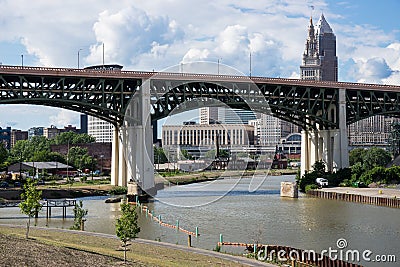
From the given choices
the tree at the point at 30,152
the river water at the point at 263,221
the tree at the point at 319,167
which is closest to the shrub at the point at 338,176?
the tree at the point at 319,167

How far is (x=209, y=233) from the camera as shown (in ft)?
156

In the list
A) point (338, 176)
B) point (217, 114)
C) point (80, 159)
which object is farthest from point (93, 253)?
point (80, 159)

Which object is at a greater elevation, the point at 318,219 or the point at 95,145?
the point at 95,145

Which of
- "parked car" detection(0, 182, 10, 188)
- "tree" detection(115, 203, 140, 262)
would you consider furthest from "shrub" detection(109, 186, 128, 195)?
"tree" detection(115, 203, 140, 262)

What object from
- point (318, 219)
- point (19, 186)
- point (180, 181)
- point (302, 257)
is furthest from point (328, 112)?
→ point (302, 257)

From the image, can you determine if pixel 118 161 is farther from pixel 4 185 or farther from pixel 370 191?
pixel 370 191

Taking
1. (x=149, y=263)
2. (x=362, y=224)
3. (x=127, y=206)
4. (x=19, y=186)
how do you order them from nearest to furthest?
(x=149, y=263)
(x=127, y=206)
(x=362, y=224)
(x=19, y=186)

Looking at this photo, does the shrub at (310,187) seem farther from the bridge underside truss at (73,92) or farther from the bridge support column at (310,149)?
the bridge underside truss at (73,92)

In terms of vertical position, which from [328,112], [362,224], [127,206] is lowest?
[362,224]

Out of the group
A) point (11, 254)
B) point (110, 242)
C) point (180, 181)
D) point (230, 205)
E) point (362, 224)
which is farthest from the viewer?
point (180, 181)

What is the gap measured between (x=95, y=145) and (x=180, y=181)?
174 ft

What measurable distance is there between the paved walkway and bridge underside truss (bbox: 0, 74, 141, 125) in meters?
32.8

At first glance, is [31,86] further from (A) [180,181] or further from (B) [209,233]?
(A) [180,181]

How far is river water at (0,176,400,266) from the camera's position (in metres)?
43.8
